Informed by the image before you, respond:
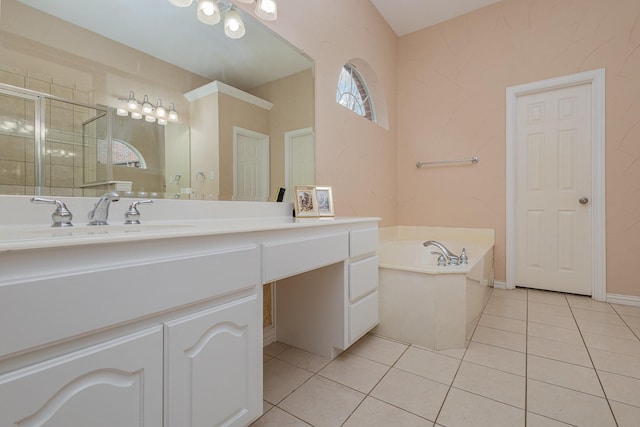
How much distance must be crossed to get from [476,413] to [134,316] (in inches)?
50.0

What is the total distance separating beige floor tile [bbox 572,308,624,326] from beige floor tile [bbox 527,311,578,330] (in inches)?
3.2

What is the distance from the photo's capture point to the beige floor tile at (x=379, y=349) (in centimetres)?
163

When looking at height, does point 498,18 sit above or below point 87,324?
above

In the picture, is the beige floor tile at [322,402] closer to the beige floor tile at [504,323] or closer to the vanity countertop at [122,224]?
the vanity countertop at [122,224]

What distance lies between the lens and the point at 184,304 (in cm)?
79

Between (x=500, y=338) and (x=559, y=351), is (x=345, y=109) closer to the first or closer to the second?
(x=500, y=338)

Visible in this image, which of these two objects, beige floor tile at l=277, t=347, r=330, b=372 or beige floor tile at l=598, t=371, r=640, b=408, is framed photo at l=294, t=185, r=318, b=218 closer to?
beige floor tile at l=277, t=347, r=330, b=372

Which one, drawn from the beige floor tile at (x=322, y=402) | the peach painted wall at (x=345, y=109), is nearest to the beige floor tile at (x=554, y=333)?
the beige floor tile at (x=322, y=402)

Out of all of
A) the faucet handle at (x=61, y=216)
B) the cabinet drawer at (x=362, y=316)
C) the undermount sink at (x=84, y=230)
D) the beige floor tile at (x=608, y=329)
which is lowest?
the beige floor tile at (x=608, y=329)

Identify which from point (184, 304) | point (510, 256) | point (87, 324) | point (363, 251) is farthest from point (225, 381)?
point (510, 256)

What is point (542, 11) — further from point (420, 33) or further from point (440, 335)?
point (440, 335)

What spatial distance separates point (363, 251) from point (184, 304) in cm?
109

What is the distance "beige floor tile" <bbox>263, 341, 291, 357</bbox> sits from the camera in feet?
5.58

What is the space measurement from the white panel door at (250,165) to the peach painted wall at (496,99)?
2.07 metres
